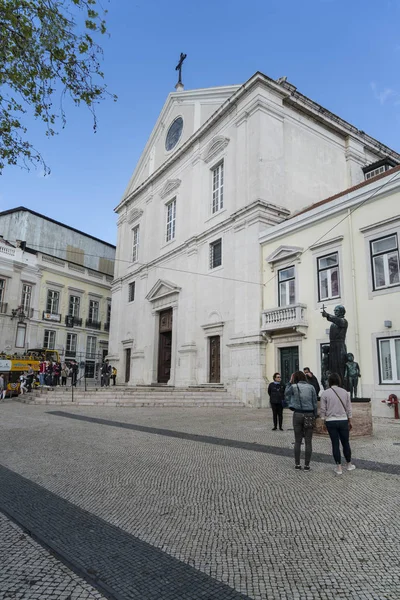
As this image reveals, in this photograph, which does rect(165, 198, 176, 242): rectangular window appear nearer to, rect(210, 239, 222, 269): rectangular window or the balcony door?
rect(210, 239, 222, 269): rectangular window

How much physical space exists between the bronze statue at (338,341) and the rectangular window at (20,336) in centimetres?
2911

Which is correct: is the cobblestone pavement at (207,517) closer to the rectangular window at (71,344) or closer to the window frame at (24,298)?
the window frame at (24,298)

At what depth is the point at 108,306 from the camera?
42500 mm

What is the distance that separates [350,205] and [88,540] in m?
15.5

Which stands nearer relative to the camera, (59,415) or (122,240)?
(59,415)

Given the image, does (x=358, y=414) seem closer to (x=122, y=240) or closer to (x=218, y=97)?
(x=218, y=97)

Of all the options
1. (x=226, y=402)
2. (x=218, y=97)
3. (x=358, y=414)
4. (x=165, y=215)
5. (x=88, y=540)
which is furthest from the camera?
(x=165, y=215)

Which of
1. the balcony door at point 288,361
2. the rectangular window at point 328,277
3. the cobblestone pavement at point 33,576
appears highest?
the rectangular window at point 328,277

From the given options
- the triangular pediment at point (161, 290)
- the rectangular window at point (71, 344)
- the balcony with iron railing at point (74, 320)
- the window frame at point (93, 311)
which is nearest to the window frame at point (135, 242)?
the triangular pediment at point (161, 290)

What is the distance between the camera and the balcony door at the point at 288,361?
706 inches

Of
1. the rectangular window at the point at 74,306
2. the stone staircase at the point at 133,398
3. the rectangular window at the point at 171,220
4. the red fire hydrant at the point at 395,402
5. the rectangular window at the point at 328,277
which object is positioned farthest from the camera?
the rectangular window at the point at 74,306

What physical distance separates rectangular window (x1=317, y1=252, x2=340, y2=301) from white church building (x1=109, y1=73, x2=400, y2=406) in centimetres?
357

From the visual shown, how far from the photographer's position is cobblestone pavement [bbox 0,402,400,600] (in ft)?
9.47

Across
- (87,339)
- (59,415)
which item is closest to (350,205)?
(59,415)
